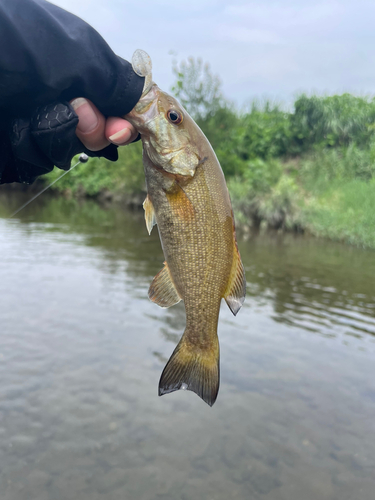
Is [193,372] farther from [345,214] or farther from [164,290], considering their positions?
[345,214]

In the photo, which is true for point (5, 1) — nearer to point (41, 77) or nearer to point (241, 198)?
point (41, 77)

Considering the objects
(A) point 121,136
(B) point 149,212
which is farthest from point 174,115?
(B) point 149,212

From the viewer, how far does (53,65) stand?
1.96m

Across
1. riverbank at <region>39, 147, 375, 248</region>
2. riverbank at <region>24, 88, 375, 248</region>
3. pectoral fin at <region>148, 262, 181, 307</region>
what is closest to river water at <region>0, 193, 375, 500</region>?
pectoral fin at <region>148, 262, 181, 307</region>

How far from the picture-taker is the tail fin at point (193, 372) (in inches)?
96.0

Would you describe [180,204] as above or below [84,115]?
below

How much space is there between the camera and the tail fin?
8.00ft

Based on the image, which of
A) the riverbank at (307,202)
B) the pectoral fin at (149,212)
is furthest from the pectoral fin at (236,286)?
the riverbank at (307,202)

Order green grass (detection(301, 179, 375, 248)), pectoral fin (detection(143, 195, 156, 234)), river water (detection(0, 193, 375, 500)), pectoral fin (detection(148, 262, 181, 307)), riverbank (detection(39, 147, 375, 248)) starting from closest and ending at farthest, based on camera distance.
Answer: pectoral fin (detection(143, 195, 156, 234)) < pectoral fin (detection(148, 262, 181, 307)) < river water (detection(0, 193, 375, 500)) < green grass (detection(301, 179, 375, 248)) < riverbank (detection(39, 147, 375, 248))

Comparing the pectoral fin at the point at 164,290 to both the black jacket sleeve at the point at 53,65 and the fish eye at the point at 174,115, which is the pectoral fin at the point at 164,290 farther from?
the black jacket sleeve at the point at 53,65

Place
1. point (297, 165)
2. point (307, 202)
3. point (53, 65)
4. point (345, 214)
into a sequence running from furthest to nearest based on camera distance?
point (297, 165) → point (307, 202) → point (345, 214) → point (53, 65)

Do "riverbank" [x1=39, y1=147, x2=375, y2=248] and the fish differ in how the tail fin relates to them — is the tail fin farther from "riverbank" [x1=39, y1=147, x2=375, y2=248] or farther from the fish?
"riverbank" [x1=39, y1=147, x2=375, y2=248]

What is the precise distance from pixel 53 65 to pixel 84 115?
0.30 meters

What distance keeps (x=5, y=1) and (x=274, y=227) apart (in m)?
23.3
